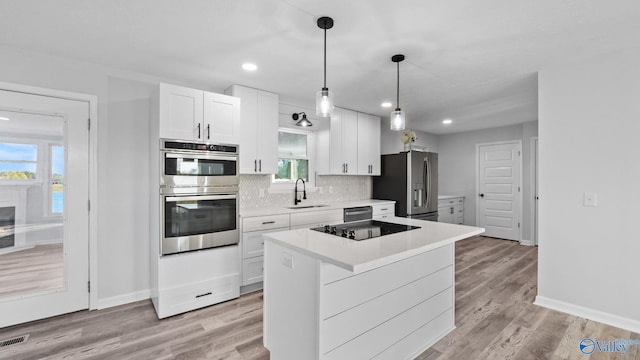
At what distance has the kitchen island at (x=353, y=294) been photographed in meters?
1.61

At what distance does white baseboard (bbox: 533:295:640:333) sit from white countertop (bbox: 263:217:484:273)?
143cm

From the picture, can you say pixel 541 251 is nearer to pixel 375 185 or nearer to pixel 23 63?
pixel 375 185

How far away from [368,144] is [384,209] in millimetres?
1134

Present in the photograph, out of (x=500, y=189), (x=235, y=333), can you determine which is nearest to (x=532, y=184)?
(x=500, y=189)

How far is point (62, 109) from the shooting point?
2.70 metres

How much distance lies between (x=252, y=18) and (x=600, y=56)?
10.0 ft

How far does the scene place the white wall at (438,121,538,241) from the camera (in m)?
5.58

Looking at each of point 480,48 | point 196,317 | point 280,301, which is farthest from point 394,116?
point 196,317

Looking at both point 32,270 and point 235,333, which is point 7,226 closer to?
point 32,270

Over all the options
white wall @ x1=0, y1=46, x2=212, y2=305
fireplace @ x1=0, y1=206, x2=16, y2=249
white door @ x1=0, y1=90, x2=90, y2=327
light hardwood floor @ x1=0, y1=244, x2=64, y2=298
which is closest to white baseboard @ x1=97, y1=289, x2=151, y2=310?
white wall @ x1=0, y1=46, x2=212, y2=305

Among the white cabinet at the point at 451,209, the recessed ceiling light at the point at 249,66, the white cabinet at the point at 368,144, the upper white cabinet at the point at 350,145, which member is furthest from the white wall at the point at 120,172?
the white cabinet at the point at 451,209

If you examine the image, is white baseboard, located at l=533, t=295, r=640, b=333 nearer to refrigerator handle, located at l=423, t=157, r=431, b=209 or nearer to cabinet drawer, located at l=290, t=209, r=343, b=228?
refrigerator handle, located at l=423, t=157, r=431, b=209

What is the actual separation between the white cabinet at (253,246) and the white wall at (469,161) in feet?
16.3

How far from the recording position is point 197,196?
112 inches
